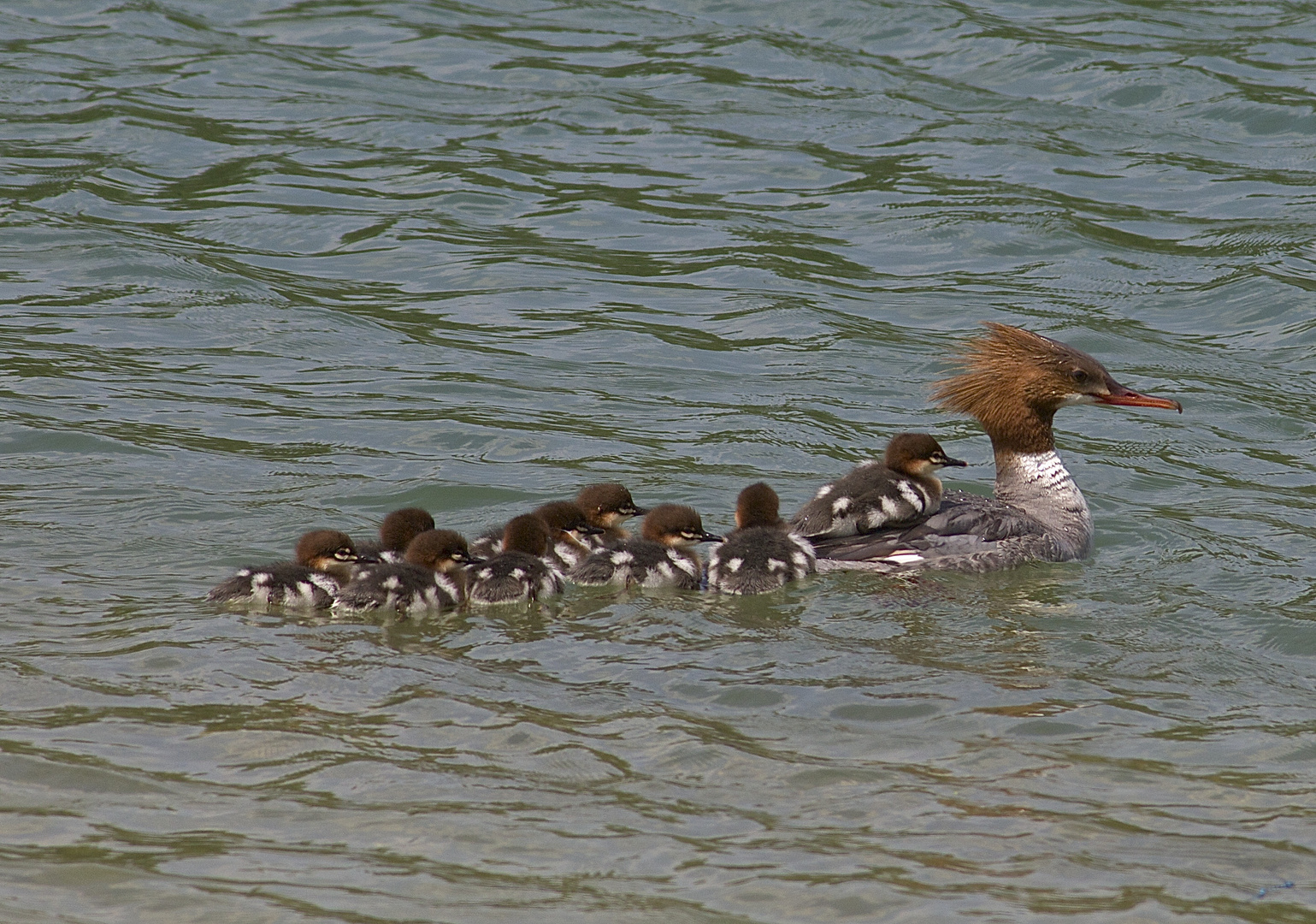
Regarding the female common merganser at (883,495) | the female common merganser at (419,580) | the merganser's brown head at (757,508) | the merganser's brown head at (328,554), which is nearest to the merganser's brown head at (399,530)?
the female common merganser at (419,580)

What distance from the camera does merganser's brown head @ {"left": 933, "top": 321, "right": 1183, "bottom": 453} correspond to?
8.48 meters

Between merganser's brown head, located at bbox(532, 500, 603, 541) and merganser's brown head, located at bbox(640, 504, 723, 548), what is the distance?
26 centimetres

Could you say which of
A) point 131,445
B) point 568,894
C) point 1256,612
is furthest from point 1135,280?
point 568,894

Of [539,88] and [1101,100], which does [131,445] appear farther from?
[1101,100]

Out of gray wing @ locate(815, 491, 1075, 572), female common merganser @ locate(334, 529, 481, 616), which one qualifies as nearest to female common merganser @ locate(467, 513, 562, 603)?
female common merganser @ locate(334, 529, 481, 616)

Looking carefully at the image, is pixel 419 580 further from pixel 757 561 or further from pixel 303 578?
pixel 757 561

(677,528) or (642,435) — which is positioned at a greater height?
(642,435)

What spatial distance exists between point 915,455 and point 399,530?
7.70 feet

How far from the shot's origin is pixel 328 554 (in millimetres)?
7152

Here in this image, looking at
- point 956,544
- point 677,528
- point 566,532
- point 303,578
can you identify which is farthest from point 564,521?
point 956,544

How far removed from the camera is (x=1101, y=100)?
14648mm

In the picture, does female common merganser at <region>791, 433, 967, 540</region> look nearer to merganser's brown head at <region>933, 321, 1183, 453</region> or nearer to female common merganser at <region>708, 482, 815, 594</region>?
female common merganser at <region>708, 482, 815, 594</region>

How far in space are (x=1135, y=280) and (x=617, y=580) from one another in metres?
5.94

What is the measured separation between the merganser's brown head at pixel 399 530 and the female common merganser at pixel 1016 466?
1.78 m
